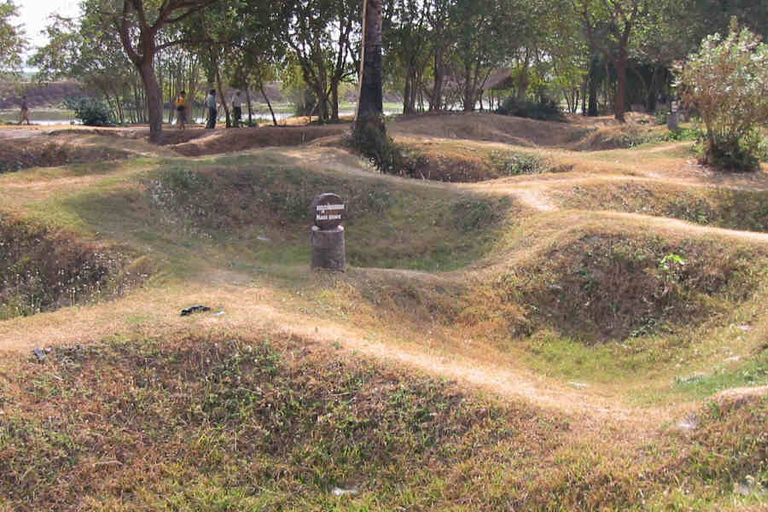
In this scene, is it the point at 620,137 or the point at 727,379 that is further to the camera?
the point at 620,137

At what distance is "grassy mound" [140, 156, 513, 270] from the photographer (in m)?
10.6

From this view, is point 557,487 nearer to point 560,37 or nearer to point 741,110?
point 741,110

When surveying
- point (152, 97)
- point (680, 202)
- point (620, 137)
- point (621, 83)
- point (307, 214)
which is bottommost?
point (307, 214)

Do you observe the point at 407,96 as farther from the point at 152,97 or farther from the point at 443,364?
the point at 443,364

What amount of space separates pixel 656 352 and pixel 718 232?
2.66m

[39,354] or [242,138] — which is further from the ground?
[242,138]

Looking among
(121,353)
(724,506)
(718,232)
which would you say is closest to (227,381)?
(121,353)

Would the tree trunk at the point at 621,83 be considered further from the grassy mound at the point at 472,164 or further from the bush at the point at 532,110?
the grassy mound at the point at 472,164

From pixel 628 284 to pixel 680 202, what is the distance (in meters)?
4.28

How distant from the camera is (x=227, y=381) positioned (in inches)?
215

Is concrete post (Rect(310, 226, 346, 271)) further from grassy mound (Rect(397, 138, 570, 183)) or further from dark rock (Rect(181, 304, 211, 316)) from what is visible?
grassy mound (Rect(397, 138, 570, 183))

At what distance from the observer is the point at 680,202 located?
1191 cm

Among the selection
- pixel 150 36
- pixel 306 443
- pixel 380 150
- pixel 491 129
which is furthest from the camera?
pixel 491 129

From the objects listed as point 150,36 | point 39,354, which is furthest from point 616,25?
point 39,354
